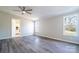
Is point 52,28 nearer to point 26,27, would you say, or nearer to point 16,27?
point 26,27

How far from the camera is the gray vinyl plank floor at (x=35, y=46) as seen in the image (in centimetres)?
169

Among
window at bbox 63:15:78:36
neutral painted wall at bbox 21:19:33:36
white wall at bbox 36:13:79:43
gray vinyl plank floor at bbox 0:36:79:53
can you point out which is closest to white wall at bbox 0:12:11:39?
gray vinyl plank floor at bbox 0:36:79:53

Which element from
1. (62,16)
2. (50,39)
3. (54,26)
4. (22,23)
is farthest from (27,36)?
(62,16)

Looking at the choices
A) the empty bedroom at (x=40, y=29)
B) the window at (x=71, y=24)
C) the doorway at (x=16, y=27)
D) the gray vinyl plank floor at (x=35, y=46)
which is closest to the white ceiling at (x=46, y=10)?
the empty bedroom at (x=40, y=29)

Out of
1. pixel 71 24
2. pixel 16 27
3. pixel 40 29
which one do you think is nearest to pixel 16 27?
pixel 16 27

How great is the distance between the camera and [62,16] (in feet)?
5.98

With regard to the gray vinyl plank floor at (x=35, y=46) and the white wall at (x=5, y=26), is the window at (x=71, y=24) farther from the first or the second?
the white wall at (x=5, y=26)

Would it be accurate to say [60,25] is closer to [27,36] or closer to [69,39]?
[69,39]

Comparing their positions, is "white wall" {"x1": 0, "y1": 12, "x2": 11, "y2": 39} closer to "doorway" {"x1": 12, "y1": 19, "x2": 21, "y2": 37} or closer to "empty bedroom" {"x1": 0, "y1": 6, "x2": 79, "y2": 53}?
"empty bedroom" {"x1": 0, "y1": 6, "x2": 79, "y2": 53}

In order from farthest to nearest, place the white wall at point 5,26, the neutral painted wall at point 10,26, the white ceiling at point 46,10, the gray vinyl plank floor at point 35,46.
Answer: the neutral painted wall at point 10,26
the white wall at point 5,26
the gray vinyl plank floor at point 35,46
the white ceiling at point 46,10

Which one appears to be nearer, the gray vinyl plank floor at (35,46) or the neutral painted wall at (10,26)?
the gray vinyl plank floor at (35,46)

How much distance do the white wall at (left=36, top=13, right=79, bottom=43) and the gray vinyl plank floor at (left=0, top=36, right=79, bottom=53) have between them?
0.13 m

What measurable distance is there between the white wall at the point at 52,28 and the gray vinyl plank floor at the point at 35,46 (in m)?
0.13
